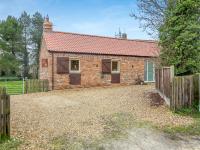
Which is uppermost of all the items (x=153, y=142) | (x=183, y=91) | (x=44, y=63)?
(x=44, y=63)

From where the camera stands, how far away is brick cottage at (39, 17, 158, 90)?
857 inches

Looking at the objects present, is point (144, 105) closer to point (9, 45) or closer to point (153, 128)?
point (153, 128)

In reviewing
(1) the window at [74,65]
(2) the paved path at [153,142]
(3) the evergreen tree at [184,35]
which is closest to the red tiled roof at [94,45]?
(1) the window at [74,65]

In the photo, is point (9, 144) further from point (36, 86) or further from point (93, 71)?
point (93, 71)

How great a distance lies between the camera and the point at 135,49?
1053 inches

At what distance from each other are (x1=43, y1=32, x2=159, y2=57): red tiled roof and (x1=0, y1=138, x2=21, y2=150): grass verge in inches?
582

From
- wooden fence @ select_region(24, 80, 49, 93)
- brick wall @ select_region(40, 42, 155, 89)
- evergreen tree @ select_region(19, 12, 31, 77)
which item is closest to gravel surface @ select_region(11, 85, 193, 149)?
brick wall @ select_region(40, 42, 155, 89)

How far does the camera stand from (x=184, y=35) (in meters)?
12.2

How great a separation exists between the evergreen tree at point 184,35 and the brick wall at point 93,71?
34.2ft

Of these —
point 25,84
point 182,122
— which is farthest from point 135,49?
point 182,122

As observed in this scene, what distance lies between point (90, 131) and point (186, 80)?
4817mm

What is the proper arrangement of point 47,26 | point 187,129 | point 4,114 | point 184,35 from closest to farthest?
point 4,114, point 187,129, point 184,35, point 47,26

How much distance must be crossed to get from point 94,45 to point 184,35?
1303 centimetres

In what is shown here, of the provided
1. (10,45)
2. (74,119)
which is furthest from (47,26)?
(10,45)
